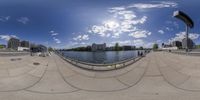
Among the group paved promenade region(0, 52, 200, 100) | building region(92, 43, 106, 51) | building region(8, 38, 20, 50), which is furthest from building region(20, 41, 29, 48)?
building region(92, 43, 106, 51)

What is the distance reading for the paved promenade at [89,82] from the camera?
3490mm

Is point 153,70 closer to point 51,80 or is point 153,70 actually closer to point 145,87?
point 145,87

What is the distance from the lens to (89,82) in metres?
3.86

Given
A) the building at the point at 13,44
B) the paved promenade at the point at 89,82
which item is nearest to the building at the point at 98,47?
the paved promenade at the point at 89,82

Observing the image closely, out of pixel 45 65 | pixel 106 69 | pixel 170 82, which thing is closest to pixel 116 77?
pixel 106 69

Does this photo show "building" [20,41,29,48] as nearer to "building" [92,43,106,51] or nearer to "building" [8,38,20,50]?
"building" [8,38,20,50]

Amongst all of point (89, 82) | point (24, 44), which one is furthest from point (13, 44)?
point (89, 82)

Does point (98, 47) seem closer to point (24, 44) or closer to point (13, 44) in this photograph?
point (24, 44)

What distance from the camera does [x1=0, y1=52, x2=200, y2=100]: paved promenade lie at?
3490 millimetres

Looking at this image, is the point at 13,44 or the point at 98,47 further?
the point at 13,44

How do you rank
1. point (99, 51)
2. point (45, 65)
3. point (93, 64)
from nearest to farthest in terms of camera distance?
point (99, 51) → point (93, 64) → point (45, 65)

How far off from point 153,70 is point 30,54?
331 centimetres

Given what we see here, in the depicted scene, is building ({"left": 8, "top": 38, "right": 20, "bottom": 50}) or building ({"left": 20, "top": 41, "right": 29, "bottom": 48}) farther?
building ({"left": 20, "top": 41, "right": 29, "bottom": 48})

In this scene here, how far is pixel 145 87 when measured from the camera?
377 centimetres
